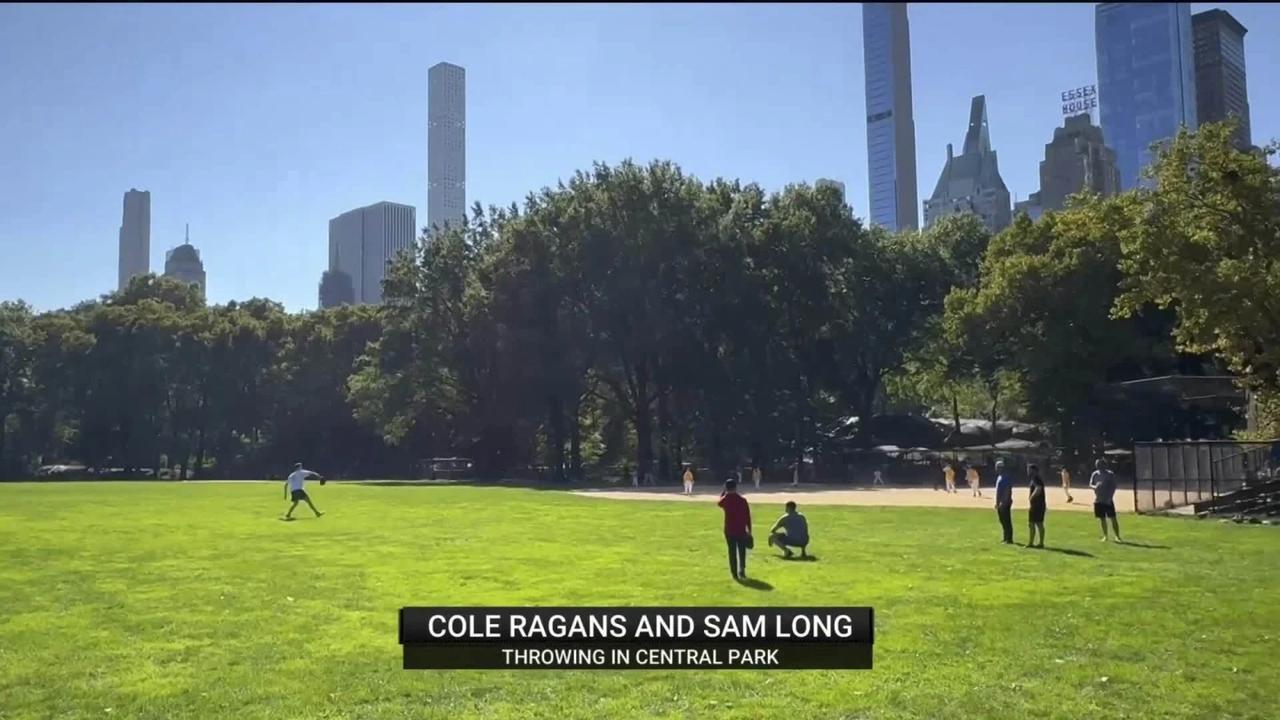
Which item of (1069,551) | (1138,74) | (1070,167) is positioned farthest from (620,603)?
(1138,74)

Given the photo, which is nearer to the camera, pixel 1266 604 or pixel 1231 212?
pixel 1266 604

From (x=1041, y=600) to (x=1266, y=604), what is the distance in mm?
2871

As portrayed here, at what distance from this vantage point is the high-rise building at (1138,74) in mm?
129125

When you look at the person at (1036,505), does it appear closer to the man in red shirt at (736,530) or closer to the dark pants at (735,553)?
the man in red shirt at (736,530)

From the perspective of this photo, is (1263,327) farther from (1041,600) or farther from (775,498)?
(1041,600)

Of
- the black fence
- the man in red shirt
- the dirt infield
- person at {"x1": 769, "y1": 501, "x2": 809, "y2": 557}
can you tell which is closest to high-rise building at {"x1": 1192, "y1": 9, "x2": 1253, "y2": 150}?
the dirt infield

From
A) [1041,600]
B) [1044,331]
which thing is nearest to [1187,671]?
[1041,600]

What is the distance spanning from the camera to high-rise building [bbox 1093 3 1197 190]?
424ft

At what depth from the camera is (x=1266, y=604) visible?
13.7 meters
